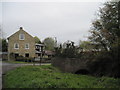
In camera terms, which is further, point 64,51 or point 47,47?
point 47,47

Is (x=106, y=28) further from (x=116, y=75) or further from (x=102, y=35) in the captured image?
(x=116, y=75)

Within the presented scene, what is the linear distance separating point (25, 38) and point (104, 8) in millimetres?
26393

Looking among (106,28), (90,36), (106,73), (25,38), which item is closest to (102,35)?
(106,28)

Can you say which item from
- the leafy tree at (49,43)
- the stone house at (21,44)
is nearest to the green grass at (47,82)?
the stone house at (21,44)

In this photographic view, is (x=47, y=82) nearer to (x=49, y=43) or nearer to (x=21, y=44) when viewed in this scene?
(x=21, y=44)

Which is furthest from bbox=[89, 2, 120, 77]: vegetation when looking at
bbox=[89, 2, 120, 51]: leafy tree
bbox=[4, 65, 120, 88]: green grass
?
bbox=[4, 65, 120, 88]: green grass

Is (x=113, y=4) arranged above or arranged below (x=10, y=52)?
above

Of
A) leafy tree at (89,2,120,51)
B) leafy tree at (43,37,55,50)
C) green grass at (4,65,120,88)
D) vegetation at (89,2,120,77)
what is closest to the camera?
green grass at (4,65,120,88)

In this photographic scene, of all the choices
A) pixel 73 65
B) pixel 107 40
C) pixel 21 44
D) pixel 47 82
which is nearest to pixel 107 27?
pixel 107 40

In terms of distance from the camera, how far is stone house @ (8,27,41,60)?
43.5m

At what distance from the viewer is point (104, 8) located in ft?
76.1

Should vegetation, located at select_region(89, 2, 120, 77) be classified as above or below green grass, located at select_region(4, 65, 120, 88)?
above

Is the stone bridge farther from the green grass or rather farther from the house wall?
the house wall

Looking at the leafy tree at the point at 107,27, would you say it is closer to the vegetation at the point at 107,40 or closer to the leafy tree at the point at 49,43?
the vegetation at the point at 107,40
